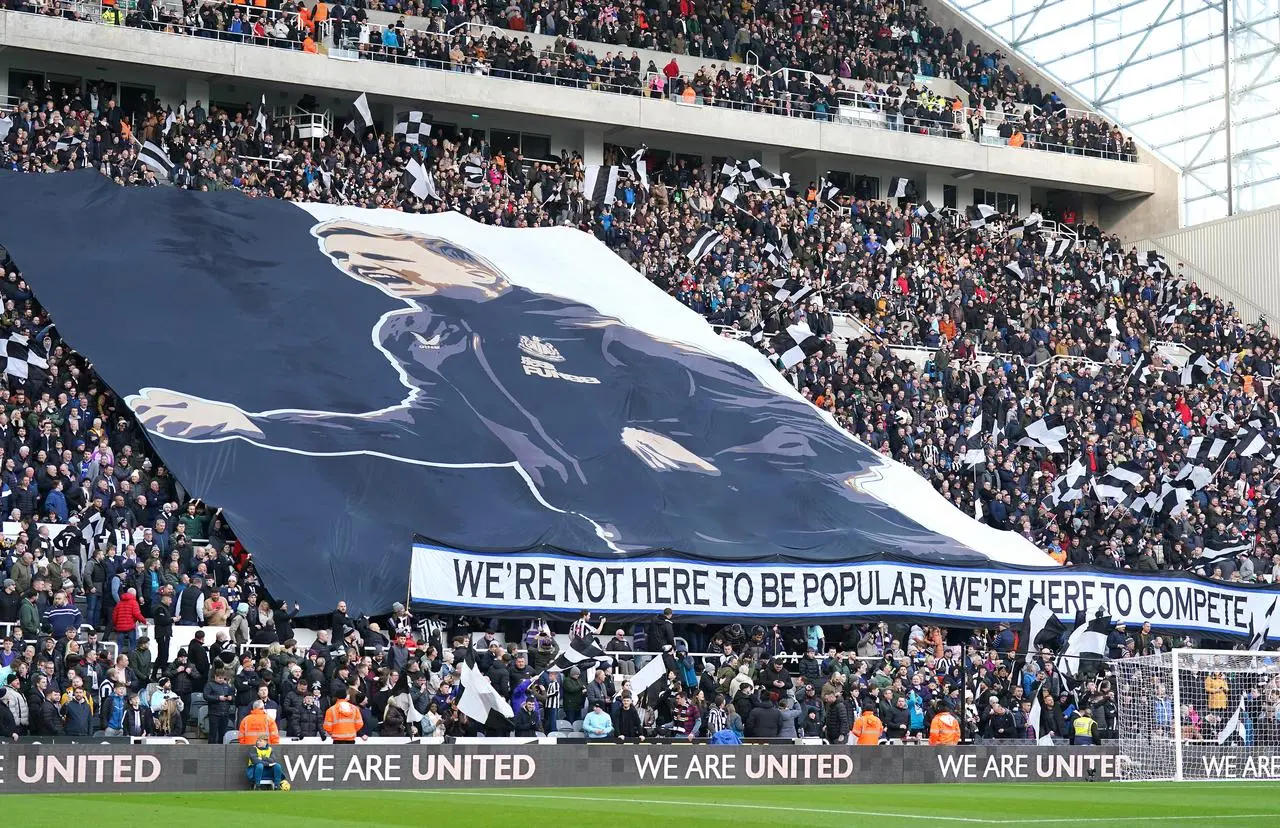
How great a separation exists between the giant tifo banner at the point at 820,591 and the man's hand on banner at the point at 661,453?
461 cm

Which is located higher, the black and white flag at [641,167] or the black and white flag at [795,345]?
the black and white flag at [641,167]

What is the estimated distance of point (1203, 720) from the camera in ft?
83.1

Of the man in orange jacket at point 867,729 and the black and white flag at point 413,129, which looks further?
the black and white flag at point 413,129

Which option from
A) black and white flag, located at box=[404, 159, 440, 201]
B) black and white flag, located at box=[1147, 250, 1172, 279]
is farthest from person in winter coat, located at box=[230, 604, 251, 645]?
black and white flag, located at box=[1147, 250, 1172, 279]

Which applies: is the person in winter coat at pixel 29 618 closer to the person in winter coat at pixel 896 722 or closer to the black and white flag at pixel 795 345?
the person in winter coat at pixel 896 722

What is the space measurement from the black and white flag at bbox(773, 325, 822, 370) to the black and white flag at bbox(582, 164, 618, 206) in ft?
21.3

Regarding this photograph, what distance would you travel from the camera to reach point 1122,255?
166 ft

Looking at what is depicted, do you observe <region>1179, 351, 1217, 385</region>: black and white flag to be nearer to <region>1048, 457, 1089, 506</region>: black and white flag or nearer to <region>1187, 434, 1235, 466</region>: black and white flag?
<region>1187, 434, 1235, 466</region>: black and white flag

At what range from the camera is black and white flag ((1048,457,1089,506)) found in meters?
36.6

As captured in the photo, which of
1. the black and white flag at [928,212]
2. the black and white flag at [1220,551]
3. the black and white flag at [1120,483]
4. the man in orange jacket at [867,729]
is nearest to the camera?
the man in orange jacket at [867,729]

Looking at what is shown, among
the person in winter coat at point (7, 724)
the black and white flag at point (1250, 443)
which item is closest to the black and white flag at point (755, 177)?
the black and white flag at point (1250, 443)

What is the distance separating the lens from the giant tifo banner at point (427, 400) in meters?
29.0

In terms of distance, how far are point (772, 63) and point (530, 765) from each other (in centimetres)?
3290

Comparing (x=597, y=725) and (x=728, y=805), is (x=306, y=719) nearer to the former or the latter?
(x=597, y=725)
